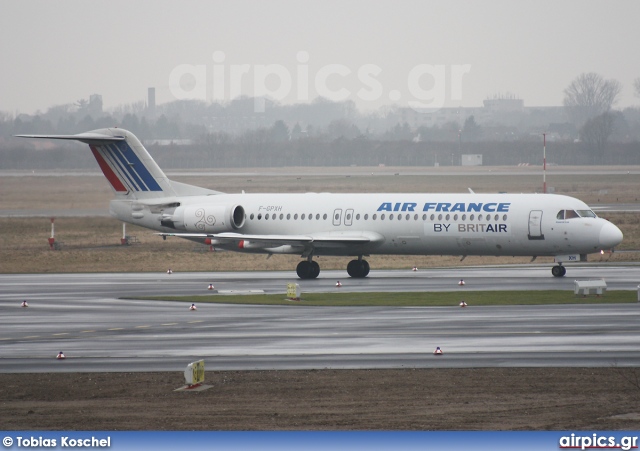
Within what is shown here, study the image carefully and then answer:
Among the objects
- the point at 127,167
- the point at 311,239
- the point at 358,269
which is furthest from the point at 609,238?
the point at 127,167

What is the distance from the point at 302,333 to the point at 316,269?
49.9 ft

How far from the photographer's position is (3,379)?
1984 centimetres

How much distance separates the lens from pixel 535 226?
37875mm

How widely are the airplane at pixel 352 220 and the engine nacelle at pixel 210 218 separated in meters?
0.04

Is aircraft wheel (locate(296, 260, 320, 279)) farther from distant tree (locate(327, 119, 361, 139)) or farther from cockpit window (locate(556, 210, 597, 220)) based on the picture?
distant tree (locate(327, 119, 361, 139))

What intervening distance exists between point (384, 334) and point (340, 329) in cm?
145

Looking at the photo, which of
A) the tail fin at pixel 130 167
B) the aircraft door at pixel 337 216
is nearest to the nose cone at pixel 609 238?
the aircraft door at pixel 337 216

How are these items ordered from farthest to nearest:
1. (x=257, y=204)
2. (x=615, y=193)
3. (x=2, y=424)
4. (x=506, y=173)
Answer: (x=506, y=173)
(x=615, y=193)
(x=257, y=204)
(x=2, y=424)

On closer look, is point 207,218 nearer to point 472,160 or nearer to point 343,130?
point 472,160

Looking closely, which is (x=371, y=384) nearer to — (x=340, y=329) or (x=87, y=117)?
(x=340, y=329)

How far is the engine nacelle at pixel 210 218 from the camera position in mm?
41906

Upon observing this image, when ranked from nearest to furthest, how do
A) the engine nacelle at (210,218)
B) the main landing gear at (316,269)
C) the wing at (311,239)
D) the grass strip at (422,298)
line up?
the grass strip at (422,298), the wing at (311,239), the main landing gear at (316,269), the engine nacelle at (210,218)

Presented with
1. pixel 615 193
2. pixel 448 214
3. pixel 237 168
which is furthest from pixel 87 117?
pixel 448 214

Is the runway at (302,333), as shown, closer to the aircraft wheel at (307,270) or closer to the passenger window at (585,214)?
the passenger window at (585,214)
